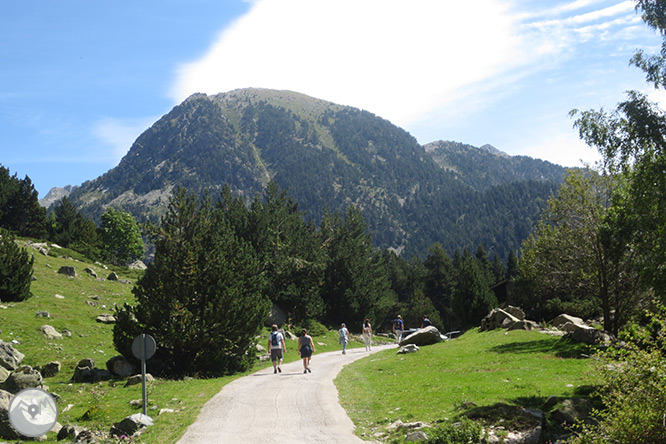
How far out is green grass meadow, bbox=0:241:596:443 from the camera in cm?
1458

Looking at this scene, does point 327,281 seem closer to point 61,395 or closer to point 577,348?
point 577,348

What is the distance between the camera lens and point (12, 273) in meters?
31.7

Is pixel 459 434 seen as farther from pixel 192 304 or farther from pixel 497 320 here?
pixel 497 320

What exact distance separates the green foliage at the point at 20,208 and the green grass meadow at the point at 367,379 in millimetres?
43927

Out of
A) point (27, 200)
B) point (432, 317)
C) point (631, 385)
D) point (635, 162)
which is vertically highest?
point (27, 200)

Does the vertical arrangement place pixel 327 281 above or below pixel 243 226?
below

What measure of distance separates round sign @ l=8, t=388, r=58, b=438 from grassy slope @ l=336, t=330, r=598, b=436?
9197 mm

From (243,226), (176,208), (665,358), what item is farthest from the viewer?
(243,226)

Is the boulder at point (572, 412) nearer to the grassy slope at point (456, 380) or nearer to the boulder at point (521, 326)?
the grassy slope at point (456, 380)

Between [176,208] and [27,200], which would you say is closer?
[176,208]

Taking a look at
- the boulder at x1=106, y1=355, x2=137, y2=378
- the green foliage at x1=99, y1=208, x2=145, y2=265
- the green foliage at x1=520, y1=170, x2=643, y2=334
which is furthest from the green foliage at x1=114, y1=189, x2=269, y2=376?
the green foliage at x1=99, y1=208, x2=145, y2=265

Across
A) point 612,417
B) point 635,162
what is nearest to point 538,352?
point 635,162

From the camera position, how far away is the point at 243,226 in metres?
51.2

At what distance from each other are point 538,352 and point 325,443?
59.6 feet
